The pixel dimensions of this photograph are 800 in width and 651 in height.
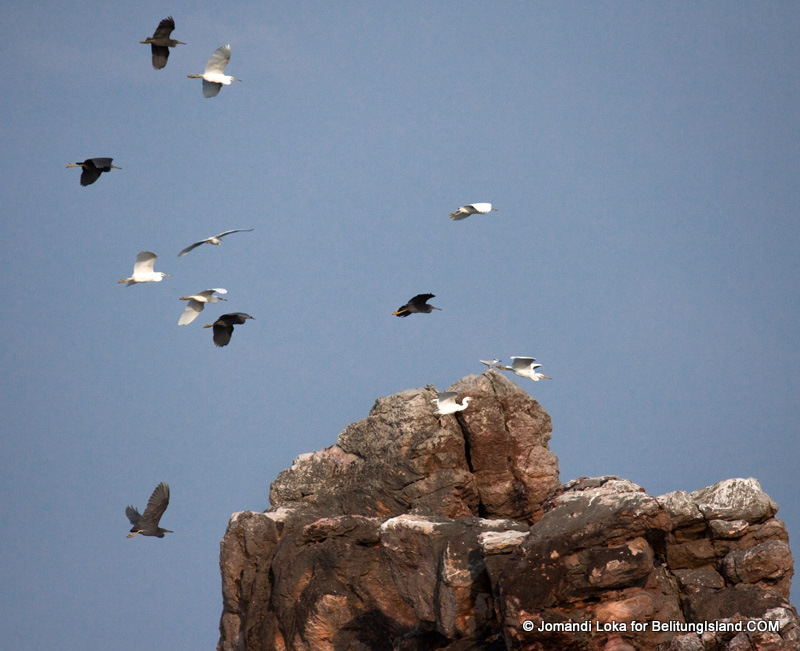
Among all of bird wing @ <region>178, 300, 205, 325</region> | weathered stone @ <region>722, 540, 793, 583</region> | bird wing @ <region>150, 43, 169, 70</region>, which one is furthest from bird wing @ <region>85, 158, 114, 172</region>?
weathered stone @ <region>722, 540, 793, 583</region>

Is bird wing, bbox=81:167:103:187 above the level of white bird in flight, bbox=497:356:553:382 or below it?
above

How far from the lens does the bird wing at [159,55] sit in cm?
3716

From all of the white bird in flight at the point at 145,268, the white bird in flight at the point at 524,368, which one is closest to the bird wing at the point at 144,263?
the white bird in flight at the point at 145,268

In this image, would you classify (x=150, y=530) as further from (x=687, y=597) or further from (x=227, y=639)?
→ (x=687, y=597)

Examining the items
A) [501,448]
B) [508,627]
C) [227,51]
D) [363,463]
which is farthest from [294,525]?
[227,51]

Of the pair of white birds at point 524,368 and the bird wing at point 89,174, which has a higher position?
the bird wing at point 89,174

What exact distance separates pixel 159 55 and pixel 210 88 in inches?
105

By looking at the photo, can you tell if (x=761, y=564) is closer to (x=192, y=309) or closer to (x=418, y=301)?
(x=418, y=301)

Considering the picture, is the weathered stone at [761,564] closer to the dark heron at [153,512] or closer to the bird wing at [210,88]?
the dark heron at [153,512]

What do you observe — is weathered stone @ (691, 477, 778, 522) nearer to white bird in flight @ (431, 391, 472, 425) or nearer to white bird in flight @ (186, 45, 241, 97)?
white bird in flight @ (431, 391, 472, 425)

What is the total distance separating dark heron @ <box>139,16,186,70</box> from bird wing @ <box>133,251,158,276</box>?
656cm

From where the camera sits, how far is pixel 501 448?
4112 centimetres

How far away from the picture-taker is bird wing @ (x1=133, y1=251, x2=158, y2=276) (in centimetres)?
4119

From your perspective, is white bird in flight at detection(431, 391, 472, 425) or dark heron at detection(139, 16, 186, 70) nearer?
dark heron at detection(139, 16, 186, 70)
